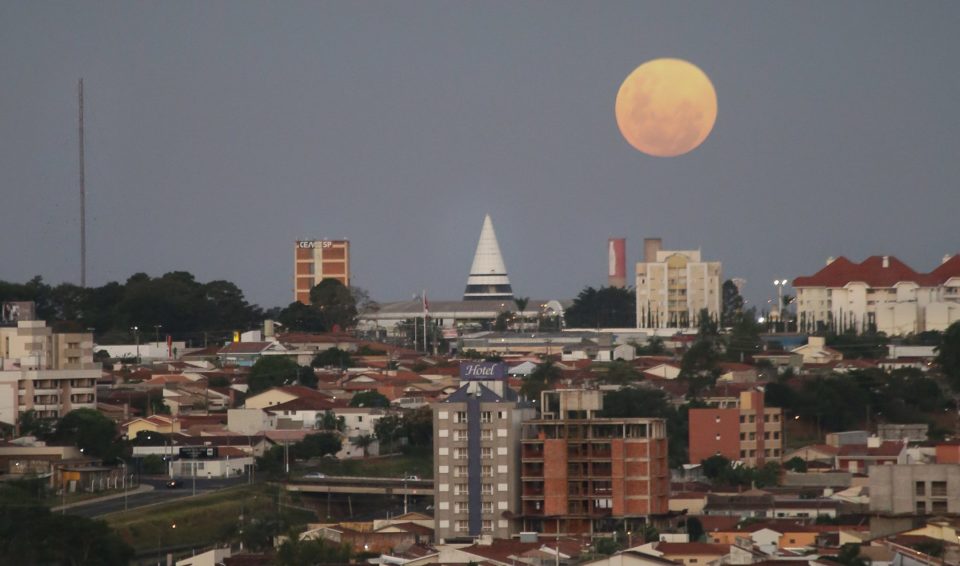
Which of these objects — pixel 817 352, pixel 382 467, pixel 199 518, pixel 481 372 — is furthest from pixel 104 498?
pixel 817 352

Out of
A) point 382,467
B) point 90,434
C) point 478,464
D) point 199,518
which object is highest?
point 90,434

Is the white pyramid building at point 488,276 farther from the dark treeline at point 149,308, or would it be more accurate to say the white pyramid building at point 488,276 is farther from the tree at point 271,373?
the tree at point 271,373

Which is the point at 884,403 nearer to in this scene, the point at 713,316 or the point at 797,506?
the point at 797,506

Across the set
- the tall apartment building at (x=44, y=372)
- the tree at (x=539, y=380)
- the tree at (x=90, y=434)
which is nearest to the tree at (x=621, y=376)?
the tree at (x=539, y=380)

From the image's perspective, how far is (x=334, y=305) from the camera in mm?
89500

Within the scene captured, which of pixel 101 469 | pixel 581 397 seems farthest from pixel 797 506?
pixel 101 469

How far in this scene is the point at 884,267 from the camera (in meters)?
94.6

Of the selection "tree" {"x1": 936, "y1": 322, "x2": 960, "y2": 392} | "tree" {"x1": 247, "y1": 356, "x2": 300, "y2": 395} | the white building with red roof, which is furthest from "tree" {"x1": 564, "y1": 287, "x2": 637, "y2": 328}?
"tree" {"x1": 936, "y1": 322, "x2": 960, "y2": 392}

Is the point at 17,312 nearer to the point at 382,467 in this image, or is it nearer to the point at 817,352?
the point at 382,467

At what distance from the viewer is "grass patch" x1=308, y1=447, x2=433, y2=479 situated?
51.2 m

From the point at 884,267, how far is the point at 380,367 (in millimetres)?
26288

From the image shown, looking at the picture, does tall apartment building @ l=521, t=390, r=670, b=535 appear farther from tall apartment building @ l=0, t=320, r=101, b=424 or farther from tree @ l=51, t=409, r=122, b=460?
tall apartment building @ l=0, t=320, r=101, b=424

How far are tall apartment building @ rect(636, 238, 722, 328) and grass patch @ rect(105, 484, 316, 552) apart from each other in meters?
53.8

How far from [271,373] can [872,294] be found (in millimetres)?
31242
